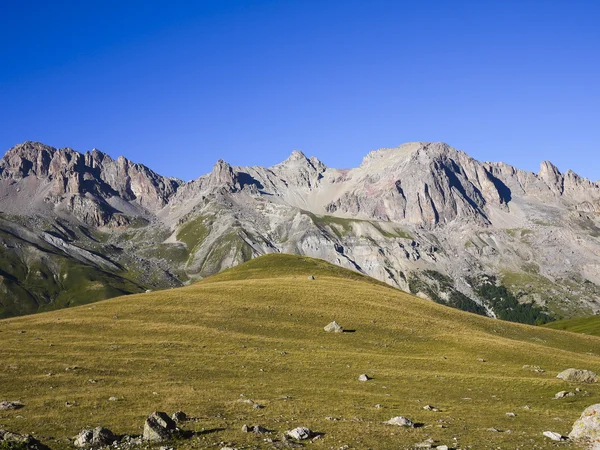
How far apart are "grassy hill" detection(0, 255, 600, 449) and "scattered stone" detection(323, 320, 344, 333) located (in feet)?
4.62

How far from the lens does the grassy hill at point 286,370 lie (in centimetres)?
2869

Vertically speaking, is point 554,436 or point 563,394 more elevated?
point 554,436

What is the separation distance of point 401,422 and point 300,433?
7.31m

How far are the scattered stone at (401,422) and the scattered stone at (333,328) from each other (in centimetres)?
3476

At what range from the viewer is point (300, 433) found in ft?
83.9

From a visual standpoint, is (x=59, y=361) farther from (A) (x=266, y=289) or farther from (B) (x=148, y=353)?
(A) (x=266, y=289)

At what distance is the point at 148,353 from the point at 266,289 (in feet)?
128

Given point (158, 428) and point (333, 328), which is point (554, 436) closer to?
point (158, 428)

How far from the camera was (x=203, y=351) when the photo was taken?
50500mm

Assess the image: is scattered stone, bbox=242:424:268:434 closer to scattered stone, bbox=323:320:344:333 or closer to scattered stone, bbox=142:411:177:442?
scattered stone, bbox=142:411:177:442

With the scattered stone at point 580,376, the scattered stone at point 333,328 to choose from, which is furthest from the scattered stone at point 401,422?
the scattered stone at point 333,328

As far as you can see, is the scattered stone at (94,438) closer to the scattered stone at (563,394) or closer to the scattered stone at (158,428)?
the scattered stone at (158,428)

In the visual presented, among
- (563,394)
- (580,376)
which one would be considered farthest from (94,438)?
(580,376)

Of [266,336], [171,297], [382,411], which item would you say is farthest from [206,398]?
[171,297]
